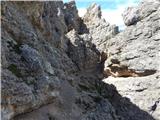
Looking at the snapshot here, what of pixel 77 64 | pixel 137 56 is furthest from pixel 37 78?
pixel 137 56

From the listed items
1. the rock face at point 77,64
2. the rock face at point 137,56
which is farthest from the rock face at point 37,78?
the rock face at point 137,56

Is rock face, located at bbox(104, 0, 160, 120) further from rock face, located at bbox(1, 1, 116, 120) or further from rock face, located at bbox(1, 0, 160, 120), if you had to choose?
rock face, located at bbox(1, 1, 116, 120)

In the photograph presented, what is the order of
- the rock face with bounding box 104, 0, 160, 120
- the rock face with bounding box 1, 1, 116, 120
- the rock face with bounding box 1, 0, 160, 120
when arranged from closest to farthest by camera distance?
1. the rock face with bounding box 1, 1, 116, 120
2. the rock face with bounding box 1, 0, 160, 120
3. the rock face with bounding box 104, 0, 160, 120

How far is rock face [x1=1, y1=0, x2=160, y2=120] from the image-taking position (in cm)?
3049

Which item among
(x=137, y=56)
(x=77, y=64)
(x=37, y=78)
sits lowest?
(x=37, y=78)

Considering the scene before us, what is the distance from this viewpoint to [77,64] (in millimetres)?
63188

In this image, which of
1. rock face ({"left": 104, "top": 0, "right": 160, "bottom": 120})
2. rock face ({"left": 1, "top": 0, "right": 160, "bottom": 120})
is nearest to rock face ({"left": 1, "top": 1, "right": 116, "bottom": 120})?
rock face ({"left": 1, "top": 0, "right": 160, "bottom": 120})

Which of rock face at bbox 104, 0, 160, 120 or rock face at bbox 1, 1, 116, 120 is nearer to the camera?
rock face at bbox 1, 1, 116, 120

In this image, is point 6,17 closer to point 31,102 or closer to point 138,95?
point 31,102

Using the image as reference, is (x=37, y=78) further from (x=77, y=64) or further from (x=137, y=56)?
(x=137, y=56)

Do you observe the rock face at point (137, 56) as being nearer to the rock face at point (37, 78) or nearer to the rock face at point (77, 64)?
the rock face at point (77, 64)

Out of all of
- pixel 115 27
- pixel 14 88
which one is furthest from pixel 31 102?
pixel 115 27

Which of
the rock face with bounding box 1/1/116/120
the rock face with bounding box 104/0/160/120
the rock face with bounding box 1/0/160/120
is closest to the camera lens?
the rock face with bounding box 1/1/116/120

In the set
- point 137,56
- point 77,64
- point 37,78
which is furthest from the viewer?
point 137,56
